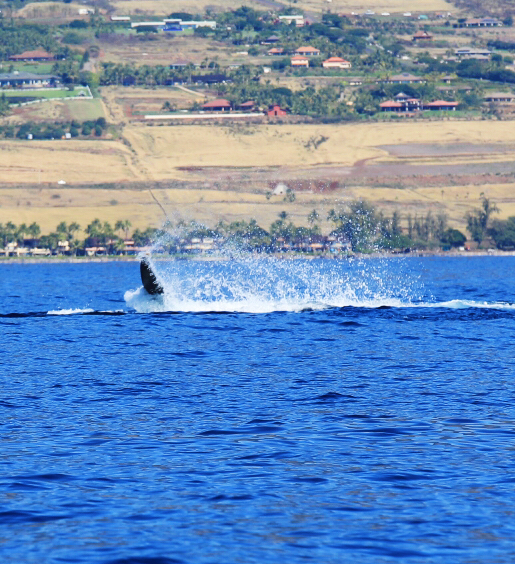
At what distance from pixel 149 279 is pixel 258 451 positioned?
31.9 m

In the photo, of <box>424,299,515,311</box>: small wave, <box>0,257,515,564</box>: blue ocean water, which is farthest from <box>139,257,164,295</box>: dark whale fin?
<box>424,299,515,311</box>: small wave

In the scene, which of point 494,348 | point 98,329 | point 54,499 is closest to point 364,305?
point 98,329

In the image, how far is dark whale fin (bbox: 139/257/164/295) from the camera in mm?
51225

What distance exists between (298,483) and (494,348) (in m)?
23.2

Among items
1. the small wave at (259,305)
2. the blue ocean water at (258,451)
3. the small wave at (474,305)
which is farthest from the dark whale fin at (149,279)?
the small wave at (474,305)

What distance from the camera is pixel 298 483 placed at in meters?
19.9

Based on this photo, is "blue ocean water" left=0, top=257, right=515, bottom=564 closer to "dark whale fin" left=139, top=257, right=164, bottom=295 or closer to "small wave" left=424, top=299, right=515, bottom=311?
"dark whale fin" left=139, top=257, right=164, bottom=295

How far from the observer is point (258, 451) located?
2227cm

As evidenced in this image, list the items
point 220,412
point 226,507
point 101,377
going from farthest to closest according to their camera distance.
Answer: point 101,377, point 220,412, point 226,507

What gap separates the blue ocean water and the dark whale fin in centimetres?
646

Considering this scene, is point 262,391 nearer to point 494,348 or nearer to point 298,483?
point 298,483

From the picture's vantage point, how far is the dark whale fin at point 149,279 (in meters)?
51.2

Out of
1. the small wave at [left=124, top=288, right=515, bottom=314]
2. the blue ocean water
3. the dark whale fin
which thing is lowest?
the small wave at [left=124, top=288, right=515, bottom=314]

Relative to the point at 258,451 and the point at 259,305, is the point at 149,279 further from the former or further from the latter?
the point at 258,451
